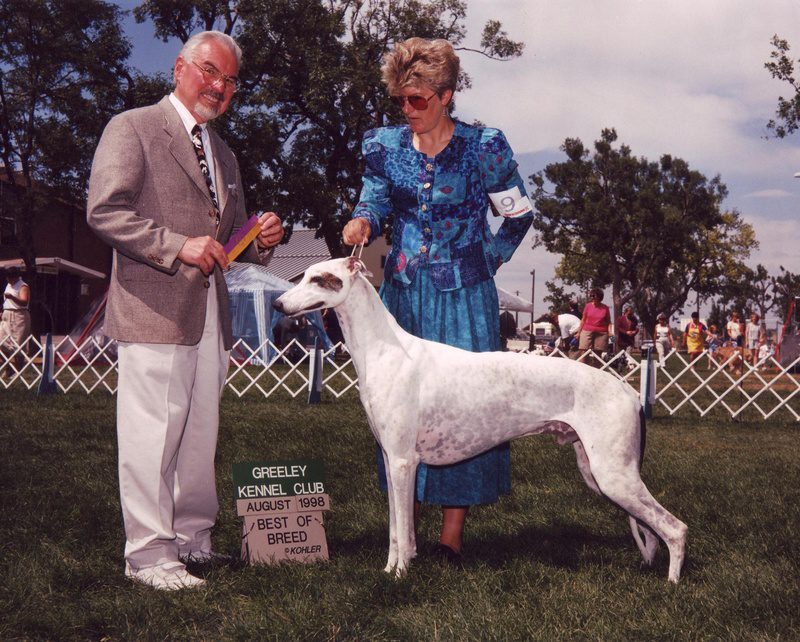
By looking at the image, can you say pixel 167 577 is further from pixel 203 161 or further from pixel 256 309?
pixel 256 309

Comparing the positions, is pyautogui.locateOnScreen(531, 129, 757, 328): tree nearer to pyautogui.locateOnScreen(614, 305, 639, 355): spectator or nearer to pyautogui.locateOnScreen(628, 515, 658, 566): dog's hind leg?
pyautogui.locateOnScreen(614, 305, 639, 355): spectator

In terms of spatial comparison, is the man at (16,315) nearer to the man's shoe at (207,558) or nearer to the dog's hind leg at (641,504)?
the man's shoe at (207,558)

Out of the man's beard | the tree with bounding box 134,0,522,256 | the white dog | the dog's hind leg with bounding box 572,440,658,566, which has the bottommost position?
the dog's hind leg with bounding box 572,440,658,566

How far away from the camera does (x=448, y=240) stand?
3844 millimetres

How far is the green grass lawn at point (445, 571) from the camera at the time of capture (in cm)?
304

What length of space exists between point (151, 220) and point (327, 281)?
840 mm

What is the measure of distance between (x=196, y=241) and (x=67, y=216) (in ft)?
117

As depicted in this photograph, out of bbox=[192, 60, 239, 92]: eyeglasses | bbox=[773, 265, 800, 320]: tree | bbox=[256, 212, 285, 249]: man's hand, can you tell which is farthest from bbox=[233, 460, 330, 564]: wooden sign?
bbox=[773, 265, 800, 320]: tree

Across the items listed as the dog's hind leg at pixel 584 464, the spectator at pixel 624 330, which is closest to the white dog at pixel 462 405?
the dog's hind leg at pixel 584 464

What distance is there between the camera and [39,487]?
5387mm

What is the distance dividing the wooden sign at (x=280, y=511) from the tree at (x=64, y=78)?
2055cm

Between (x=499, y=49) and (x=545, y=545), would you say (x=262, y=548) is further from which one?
(x=499, y=49)

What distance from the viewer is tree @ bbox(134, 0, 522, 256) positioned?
2258 centimetres

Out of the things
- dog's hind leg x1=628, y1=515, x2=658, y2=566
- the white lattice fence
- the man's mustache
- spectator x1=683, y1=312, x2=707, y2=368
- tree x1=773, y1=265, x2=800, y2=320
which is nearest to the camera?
the man's mustache
